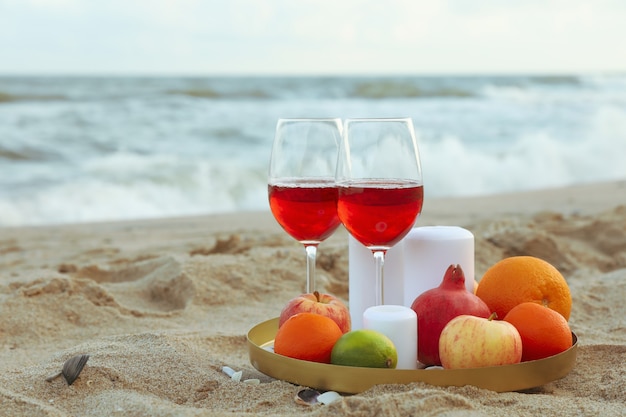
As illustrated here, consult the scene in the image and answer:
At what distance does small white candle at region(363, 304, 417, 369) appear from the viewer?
211 centimetres

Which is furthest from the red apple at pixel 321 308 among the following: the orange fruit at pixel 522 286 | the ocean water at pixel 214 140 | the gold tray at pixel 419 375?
the ocean water at pixel 214 140

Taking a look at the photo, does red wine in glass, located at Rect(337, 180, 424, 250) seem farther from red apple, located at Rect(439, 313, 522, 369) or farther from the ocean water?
the ocean water

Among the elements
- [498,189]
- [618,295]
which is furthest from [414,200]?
[498,189]

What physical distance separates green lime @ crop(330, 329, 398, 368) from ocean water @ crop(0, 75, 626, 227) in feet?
20.5

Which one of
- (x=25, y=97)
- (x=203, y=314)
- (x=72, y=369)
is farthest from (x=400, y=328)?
(x=25, y=97)

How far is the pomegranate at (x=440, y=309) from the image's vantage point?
7.22 feet

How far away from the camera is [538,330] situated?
7.14 ft

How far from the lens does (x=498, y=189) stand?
1090 centimetres

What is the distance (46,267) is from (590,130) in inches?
523

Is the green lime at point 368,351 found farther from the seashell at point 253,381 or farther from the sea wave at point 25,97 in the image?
the sea wave at point 25,97

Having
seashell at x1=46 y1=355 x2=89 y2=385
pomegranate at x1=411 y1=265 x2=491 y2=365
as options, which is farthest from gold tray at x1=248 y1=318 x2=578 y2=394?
seashell at x1=46 y1=355 x2=89 y2=385

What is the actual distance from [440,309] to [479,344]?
19 cm

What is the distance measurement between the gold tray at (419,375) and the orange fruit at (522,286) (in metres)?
0.23

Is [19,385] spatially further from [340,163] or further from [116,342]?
[340,163]
